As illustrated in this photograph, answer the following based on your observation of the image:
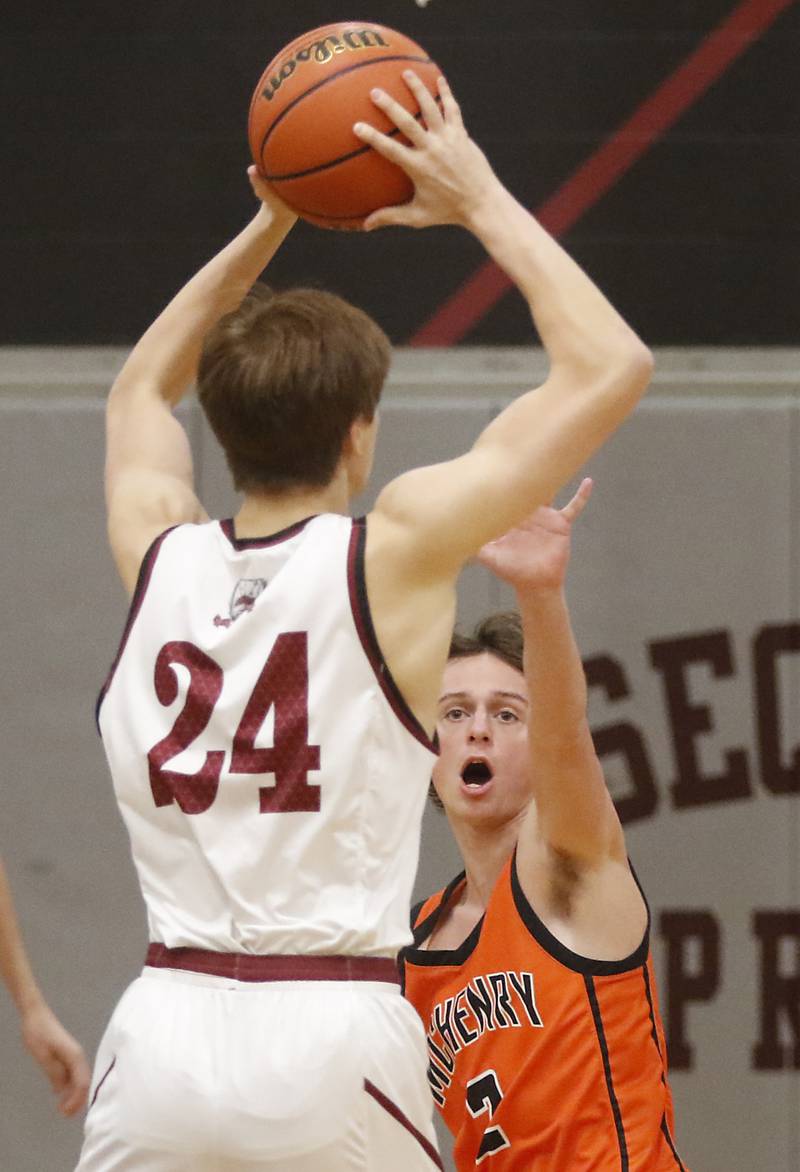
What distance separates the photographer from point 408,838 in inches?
86.6

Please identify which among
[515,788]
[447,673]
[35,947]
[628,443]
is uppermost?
[628,443]

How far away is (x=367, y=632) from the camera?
2.15m

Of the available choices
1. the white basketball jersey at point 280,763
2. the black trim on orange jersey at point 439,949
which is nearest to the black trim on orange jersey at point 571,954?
the black trim on orange jersey at point 439,949

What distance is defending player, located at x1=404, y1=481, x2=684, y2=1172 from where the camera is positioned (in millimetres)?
2711

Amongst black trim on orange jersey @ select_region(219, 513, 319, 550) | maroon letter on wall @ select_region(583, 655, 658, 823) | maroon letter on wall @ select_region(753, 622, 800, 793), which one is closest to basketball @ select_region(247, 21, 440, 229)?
black trim on orange jersey @ select_region(219, 513, 319, 550)

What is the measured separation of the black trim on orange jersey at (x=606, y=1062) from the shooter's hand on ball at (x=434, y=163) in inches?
50.9

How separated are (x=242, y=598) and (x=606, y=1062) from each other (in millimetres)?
1124

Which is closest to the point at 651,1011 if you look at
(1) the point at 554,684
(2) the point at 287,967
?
(1) the point at 554,684

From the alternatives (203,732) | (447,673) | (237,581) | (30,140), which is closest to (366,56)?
(237,581)

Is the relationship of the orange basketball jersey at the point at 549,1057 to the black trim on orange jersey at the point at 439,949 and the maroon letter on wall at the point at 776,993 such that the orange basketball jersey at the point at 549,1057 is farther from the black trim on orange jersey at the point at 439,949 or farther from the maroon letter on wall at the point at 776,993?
the maroon letter on wall at the point at 776,993

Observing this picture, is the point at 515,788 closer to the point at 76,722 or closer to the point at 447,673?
the point at 447,673

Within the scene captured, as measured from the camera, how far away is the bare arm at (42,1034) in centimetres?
278

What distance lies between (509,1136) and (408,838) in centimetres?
89

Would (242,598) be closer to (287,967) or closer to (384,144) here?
(287,967)
